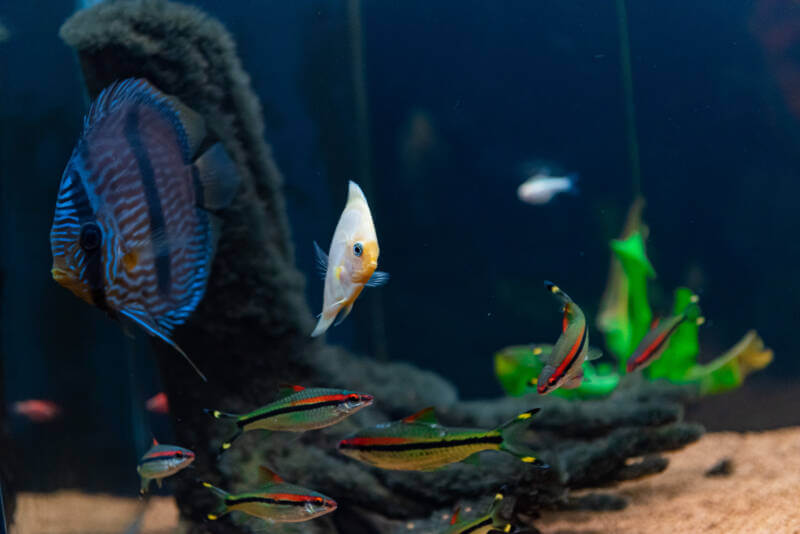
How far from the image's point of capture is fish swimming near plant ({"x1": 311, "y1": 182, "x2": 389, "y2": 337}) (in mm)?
1309

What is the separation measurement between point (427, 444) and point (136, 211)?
101cm

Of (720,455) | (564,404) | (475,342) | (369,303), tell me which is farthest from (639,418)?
(369,303)

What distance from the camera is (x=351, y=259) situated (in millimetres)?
1325

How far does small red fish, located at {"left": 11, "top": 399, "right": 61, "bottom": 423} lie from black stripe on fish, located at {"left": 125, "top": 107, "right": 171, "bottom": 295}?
89.0 inches

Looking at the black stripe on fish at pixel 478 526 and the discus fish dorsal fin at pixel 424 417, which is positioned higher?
the discus fish dorsal fin at pixel 424 417

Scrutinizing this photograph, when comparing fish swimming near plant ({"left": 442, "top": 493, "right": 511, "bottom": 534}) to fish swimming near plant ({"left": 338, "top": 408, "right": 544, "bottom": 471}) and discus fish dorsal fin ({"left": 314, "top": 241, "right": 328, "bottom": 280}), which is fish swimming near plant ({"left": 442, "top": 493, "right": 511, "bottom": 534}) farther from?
discus fish dorsal fin ({"left": 314, "top": 241, "right": 328, "bottom": 280})

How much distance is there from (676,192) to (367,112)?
2923 mm

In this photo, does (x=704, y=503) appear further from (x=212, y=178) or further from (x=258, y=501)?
(x=212, y=178)

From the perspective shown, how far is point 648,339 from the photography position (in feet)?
7.39

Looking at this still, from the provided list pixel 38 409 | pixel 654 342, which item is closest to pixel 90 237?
pixel 654 342

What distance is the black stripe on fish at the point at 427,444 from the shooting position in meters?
1.49

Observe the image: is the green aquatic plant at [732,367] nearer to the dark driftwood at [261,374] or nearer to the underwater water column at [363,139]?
the dark driftwood at [261,374]

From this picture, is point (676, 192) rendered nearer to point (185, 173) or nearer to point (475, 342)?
point (475, 342)

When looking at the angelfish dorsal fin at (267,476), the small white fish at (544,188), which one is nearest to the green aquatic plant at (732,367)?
the small white fish at (544,188)
